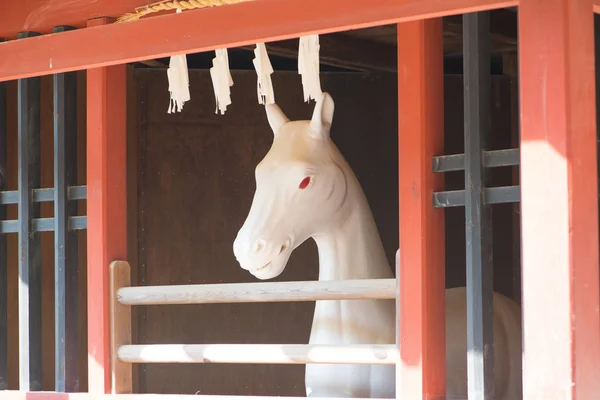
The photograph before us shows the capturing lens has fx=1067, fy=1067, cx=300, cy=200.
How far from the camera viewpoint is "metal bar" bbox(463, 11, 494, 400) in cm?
409

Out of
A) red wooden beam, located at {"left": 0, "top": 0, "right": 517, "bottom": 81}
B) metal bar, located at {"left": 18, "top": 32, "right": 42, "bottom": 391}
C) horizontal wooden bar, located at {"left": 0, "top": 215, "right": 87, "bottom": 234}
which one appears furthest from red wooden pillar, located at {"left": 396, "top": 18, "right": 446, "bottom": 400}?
metal bar, located at {"left": 18, "top": 32, "right": 42, "bottom": 391}

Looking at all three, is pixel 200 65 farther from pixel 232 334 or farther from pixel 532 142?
pixel 532 142

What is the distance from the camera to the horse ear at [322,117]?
545 centimetres

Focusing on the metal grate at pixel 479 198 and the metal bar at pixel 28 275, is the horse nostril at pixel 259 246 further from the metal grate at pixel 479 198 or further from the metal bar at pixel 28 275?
the metal bar at pixel 28 275

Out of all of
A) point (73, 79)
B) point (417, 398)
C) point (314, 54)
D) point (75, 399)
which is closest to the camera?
point (417, 398)

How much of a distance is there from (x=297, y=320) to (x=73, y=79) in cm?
365

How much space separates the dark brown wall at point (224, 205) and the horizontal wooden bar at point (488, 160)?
423 cm

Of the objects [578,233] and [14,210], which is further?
[14,210]

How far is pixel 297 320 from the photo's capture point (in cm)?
866

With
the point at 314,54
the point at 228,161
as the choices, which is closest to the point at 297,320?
the point at 228,161

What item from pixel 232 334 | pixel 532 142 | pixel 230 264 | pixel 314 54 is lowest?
pixel 232 334

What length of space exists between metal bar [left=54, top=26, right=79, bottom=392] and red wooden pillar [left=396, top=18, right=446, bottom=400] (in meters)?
1.86

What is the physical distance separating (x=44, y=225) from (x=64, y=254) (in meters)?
0.24

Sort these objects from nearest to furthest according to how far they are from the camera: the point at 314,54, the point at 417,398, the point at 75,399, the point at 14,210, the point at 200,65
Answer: the point at 417,398, the point at 314,54, the point at 75,399, the point at 14,210, the point at 200,65
